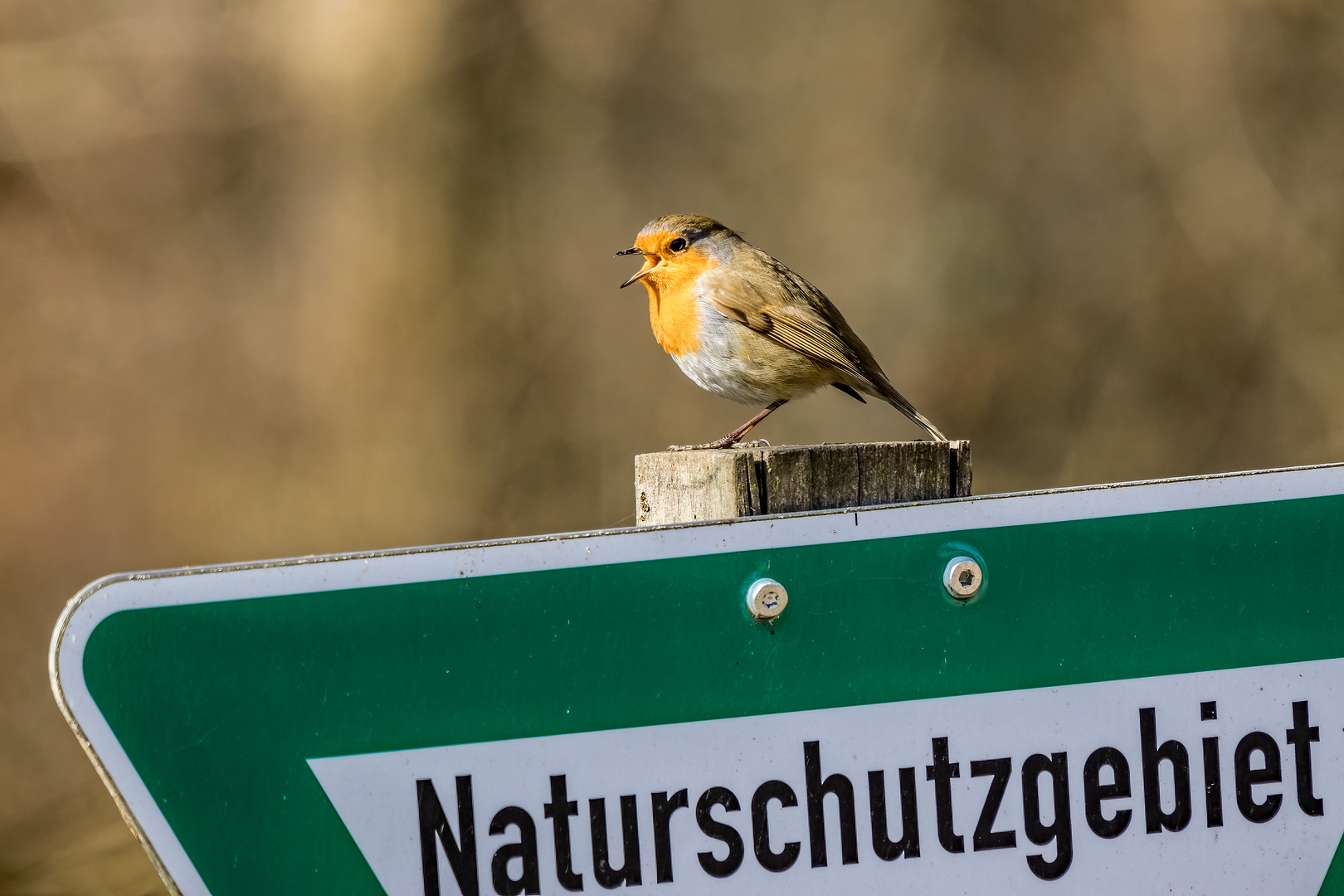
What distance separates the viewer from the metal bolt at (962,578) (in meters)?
1.43

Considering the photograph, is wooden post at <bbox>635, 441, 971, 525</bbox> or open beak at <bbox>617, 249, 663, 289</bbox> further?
open beak at <bbox>617, 249, 663, 289</bbox>

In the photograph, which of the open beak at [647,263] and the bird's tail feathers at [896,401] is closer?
the bird's tail feathers at [896,401]

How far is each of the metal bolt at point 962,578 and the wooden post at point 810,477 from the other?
15 centimetres

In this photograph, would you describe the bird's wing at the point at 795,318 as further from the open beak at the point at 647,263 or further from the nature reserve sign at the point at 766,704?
the nature reserve sign at the point at 766,704

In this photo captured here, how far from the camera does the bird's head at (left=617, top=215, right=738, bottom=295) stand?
314 cm

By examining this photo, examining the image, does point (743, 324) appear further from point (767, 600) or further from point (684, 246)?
point (767, 600)

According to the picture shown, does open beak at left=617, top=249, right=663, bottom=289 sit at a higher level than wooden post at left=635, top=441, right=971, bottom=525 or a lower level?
higher

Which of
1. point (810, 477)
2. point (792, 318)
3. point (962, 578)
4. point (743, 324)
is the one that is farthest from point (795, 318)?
point (962, 578)

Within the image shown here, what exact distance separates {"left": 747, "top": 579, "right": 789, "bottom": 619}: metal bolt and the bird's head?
5.98 ft

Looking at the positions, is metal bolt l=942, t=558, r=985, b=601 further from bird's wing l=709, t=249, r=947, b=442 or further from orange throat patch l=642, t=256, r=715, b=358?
orange throat patch l=642, t=256, r=715, b=358

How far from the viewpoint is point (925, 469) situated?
64.7 inches

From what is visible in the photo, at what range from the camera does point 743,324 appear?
297 centimetres

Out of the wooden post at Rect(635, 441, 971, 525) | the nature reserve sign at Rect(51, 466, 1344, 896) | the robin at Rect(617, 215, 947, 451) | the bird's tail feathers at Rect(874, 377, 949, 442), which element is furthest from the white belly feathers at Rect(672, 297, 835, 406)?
the nature reserve sign at Rect(51, 466, 1344, 896)

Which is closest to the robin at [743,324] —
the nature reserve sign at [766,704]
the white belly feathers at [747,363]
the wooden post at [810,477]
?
the white belly feathers at [747,363]
